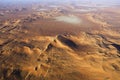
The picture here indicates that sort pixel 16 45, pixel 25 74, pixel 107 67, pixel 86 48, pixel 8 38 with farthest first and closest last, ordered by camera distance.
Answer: pixel 8 38, pixel 16 45, pixel 86 48, pixel 107 67, pixel 25 74

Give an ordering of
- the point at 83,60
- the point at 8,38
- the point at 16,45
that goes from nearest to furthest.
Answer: the point at 83,60
the point at 16,45
the point at 8,38

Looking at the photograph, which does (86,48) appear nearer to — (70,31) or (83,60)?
(83,60)

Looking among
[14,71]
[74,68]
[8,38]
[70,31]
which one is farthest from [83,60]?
[8,38]

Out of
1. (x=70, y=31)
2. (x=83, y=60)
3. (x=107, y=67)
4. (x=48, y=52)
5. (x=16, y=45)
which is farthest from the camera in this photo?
(x=70, y=31)

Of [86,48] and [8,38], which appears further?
[8,38]

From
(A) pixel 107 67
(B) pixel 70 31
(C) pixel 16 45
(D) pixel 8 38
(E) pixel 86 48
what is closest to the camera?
(A) pixel 107 67

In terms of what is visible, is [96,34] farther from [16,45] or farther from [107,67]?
[16,45]

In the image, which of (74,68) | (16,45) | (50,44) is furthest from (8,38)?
(74,68)

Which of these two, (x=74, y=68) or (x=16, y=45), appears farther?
(x=16, y=45)
